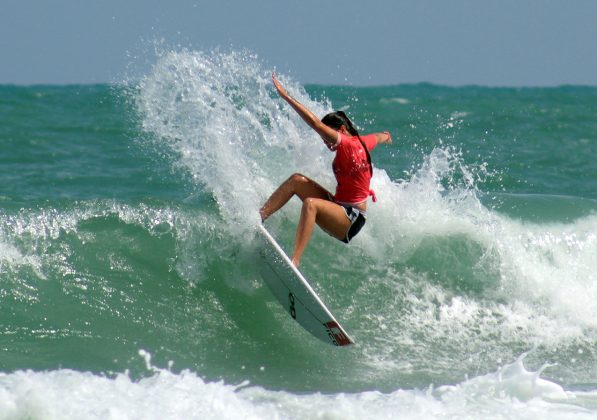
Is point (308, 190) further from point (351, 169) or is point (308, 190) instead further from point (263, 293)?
point (263, 293)

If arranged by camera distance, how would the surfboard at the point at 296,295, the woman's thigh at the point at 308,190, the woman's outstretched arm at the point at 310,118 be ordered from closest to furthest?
the woman's outstretched arm at the point at 310,118
the surfboard at the point at 296,295
the woman's thigh at the point at 308,190

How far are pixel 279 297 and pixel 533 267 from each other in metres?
3.25

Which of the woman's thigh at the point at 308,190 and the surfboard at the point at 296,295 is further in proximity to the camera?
the woman's thigh at the point at 308,190

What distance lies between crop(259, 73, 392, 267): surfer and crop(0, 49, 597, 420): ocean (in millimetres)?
576

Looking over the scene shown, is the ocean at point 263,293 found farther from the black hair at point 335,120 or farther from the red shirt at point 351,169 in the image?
the black hair at point 335,120

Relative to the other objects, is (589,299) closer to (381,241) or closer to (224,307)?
(381,241)

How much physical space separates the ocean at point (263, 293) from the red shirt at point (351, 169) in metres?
0.86

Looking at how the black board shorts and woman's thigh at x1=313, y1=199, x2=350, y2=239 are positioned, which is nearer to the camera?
woman's thigh at x1=313, y1=199, x2=350, y2=239

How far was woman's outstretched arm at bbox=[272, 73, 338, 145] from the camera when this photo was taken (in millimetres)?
6969

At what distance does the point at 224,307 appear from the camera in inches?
325

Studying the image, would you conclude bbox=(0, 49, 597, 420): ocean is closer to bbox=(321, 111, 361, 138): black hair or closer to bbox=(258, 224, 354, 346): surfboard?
bbox=(258, 224, 354, 346): surfboard

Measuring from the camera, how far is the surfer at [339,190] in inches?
288

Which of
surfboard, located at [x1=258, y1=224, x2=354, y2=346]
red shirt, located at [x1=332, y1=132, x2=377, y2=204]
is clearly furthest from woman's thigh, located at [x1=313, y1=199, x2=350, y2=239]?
surfboard, located at [x1=258, y1=224, x2=354, y2=346]

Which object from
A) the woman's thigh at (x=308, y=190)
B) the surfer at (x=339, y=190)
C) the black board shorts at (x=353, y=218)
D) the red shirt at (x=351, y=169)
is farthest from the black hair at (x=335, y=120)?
the black board shorts at (x=353, y=218)
